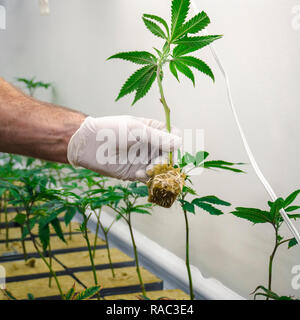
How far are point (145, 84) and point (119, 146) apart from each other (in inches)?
6.5

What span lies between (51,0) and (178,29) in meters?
2.80

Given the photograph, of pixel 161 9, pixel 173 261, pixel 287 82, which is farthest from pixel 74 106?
pixel 287 82

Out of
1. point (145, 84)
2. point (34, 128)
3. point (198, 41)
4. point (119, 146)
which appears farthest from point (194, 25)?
point (34, 128)

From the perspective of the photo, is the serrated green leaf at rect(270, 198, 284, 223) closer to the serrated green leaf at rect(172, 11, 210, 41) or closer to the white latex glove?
the white latex glove

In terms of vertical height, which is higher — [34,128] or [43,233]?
[34,128]

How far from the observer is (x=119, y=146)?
101 centimetres

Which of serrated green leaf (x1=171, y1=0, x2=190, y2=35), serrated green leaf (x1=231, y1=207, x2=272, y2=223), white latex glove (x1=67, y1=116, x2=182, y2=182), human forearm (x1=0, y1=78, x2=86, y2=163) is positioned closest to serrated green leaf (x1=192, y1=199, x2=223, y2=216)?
serrated green leaf (x1=231, y1=207, x2=272, y2=223)

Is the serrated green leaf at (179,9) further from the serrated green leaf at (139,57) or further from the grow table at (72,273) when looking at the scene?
the grow table at (72,273)

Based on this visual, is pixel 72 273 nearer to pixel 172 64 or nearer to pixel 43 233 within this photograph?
pixel 43 233

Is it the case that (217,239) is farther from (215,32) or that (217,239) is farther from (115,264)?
(215,32)

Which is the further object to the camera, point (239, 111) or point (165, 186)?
point (239, 111)

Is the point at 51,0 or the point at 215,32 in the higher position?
the point at 51,0

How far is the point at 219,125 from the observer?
1640 millimetres

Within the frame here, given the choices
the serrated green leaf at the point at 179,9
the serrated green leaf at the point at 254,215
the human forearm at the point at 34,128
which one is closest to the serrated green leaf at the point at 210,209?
the serrated green leaf at the point at 254,215
